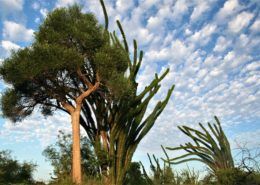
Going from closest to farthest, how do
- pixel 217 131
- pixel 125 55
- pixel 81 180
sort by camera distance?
pixel 81 180, pixel 125 55, pixel 217 131

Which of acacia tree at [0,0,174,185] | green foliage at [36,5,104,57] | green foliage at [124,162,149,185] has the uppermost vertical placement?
green foliage at [36,5,104,57]

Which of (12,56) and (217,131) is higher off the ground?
(12,56)

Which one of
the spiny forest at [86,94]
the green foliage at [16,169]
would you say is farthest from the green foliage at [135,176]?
the green foliage at [16,169]

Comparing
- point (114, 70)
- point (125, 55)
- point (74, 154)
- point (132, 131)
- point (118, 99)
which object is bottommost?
point (74, 154)

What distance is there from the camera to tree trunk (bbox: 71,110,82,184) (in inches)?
588

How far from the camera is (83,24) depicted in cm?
1678

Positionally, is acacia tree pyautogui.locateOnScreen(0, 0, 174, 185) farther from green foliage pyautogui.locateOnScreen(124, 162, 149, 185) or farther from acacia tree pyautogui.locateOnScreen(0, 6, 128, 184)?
green foliage pyautogui.locateOnScreen(124, 162, 149, 185)

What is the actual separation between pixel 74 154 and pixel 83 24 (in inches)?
250

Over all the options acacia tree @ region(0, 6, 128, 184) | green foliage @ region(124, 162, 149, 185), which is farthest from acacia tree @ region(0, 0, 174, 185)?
green foliage @ region(124, 162, 149, 185)

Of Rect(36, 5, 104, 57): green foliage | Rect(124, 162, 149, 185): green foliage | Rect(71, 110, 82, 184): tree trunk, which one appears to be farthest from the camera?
Rect(124, 162, 149, 185): green foliage

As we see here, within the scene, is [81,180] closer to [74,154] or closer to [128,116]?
[74,154]

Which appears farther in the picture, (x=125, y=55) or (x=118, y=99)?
(x=125, y=55)

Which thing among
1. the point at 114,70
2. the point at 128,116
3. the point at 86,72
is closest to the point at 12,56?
the point at 86,72

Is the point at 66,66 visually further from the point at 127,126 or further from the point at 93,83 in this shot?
the point at 127,126
